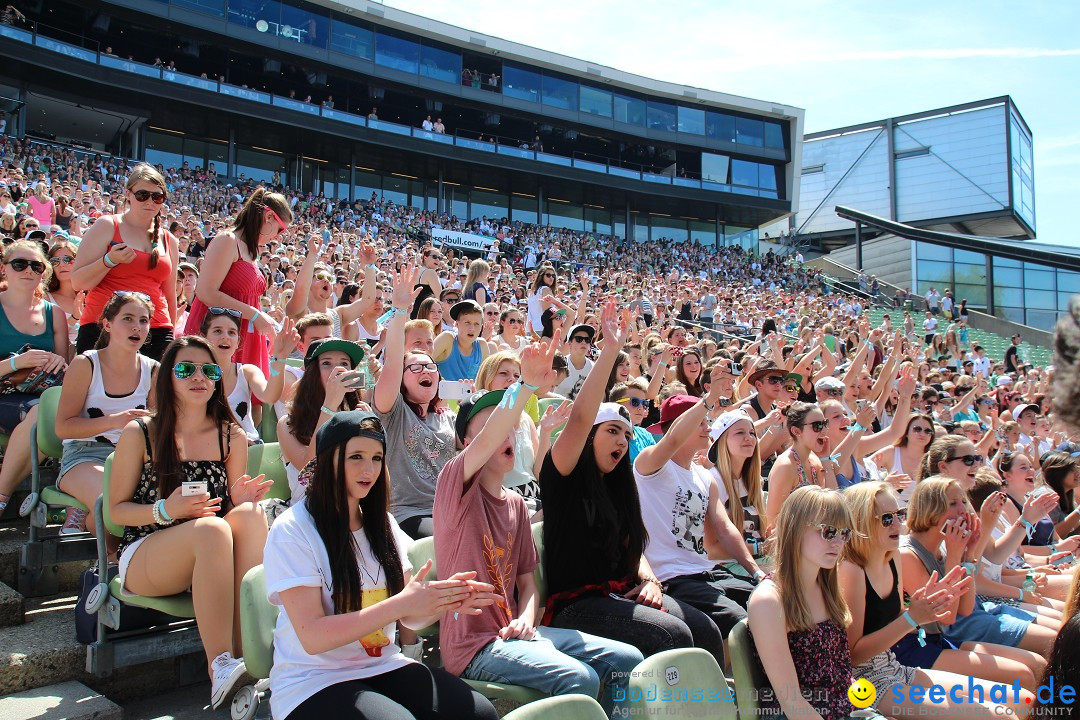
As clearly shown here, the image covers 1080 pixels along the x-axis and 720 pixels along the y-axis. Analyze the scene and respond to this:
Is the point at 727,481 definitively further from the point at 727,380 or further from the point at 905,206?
the point at 905,206

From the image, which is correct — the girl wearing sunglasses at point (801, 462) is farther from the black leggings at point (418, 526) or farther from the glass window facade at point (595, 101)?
the glass window facade at point (595, 101)

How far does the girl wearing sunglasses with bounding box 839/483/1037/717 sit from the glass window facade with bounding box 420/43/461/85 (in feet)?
110

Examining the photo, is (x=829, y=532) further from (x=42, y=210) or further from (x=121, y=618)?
(x=42, y=210)

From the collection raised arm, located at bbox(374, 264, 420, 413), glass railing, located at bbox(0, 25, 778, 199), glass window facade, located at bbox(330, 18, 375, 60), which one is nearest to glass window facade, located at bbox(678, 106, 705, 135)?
glass railing, located at bbox(0, 25, 778, 199)

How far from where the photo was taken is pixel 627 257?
107 feet

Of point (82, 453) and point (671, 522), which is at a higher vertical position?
point (82, 453)

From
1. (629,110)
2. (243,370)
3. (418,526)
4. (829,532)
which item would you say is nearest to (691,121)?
(629,110)

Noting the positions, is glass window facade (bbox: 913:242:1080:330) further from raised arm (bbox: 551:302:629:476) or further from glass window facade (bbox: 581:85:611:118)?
raised arm (bbox: 551:302:629:476)

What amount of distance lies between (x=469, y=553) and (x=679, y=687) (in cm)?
91

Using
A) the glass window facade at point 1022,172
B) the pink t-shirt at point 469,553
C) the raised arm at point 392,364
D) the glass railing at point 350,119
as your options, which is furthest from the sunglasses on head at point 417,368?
the glass window facade at point 1022,172

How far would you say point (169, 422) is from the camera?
3.19m

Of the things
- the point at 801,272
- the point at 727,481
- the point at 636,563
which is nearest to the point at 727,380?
the point at 727,481

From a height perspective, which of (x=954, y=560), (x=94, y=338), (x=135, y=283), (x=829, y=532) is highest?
(x=135, y=283)

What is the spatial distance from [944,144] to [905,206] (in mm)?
4009
